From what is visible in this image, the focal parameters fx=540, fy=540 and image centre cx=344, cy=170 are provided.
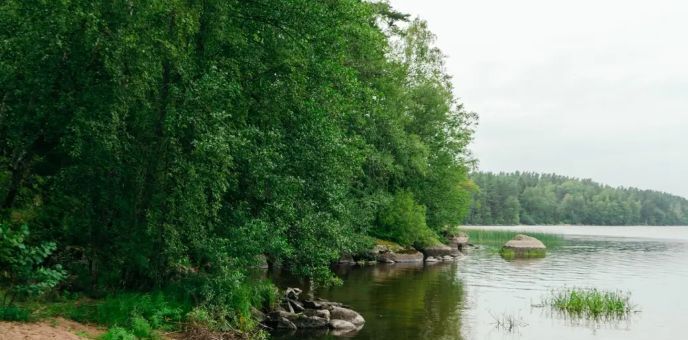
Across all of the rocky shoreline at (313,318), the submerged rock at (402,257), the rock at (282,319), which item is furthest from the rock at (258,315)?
the submerged rock at (402,257)

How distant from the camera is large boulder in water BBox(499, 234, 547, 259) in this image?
57.4 metres

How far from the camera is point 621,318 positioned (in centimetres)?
2486

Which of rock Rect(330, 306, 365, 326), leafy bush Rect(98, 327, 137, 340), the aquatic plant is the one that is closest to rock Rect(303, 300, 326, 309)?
rock Rect(330, 306, 365, 326)

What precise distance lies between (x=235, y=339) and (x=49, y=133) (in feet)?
24.9

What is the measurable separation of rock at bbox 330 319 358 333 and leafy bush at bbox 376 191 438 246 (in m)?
28.5

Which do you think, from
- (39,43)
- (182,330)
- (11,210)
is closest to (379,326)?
(182,330)

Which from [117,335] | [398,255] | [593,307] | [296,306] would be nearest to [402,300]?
[296,306]

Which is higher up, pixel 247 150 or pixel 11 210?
pixel 247 150

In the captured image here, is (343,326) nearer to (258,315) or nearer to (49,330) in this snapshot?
(258,315)

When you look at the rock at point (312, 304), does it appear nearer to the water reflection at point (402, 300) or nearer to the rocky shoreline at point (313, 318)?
the rocky shoreline at point (313, 318)

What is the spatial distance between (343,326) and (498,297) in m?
12.9

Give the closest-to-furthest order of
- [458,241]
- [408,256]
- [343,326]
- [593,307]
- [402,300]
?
1. [343,326]
2. [593,307]
3. [402,300]
4. [408,256]
5. [458,241]

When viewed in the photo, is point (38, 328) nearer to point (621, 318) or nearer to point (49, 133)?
point (49, 133)

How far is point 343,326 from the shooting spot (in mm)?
20250
